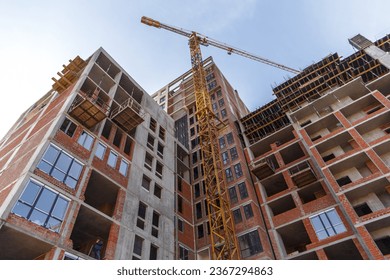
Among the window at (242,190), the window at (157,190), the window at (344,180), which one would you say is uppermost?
the window at (242,190)

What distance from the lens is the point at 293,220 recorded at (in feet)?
90.8

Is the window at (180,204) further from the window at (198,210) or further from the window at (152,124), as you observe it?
the window at (152,124)

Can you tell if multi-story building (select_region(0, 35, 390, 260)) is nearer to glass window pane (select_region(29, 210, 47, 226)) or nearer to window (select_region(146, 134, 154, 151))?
glass window pane (select_region(29, 210, 47, 226))

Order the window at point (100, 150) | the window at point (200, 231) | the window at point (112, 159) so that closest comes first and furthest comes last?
the window at point (100, 150)
the window at point (112, 159)
the window at point (200, 231)

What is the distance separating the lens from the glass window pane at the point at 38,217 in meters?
17.4

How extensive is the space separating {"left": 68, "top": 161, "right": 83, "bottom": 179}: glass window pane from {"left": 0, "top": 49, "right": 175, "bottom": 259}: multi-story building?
79 mm

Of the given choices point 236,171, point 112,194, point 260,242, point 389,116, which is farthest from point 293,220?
point 112,194

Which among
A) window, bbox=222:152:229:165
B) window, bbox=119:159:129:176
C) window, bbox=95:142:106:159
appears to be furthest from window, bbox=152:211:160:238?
window, bbox=222:152:229:165

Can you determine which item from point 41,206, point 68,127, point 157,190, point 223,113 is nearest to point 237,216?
point 157,190

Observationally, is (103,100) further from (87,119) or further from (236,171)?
(236,171)

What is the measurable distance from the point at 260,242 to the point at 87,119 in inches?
744

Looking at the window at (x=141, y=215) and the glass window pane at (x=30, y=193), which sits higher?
the window at (x=141, y=215)

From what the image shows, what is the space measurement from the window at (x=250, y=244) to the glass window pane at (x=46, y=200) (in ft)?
57.7

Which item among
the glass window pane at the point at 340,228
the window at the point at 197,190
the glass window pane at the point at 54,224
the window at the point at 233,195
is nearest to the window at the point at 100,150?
the glass window pane at the point at 54,224
